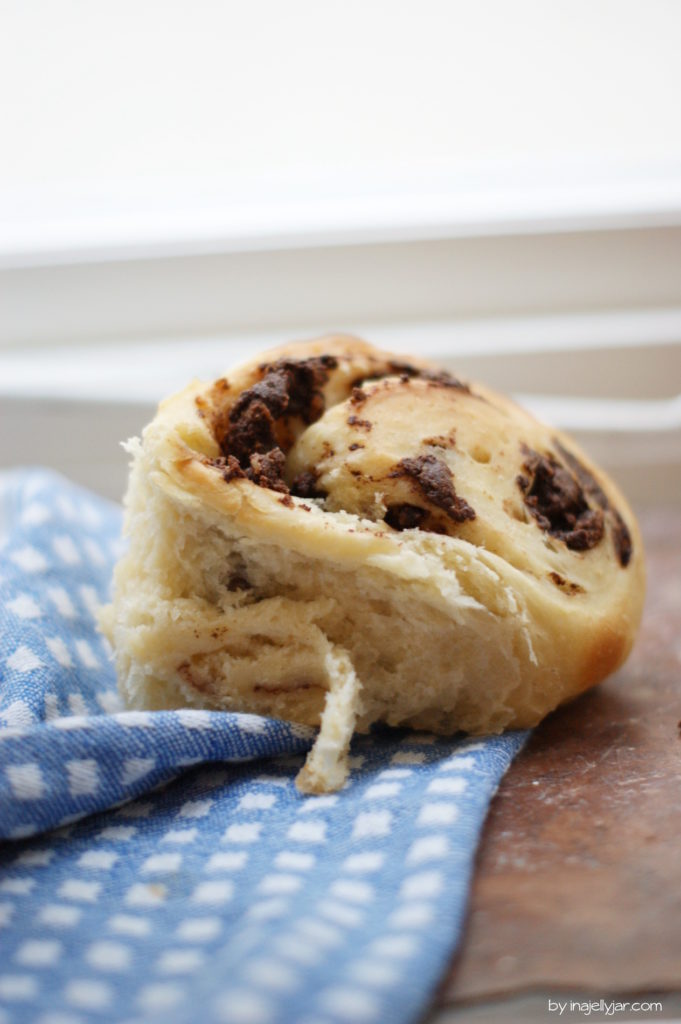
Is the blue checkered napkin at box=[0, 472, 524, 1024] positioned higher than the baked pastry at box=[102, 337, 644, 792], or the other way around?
the baked pastry at box=[102, 337, 644, 792]

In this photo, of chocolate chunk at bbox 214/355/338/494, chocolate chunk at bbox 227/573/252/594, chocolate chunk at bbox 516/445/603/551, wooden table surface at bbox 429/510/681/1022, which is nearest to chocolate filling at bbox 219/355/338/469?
chocolate chunk at bbox 214/355/338/494

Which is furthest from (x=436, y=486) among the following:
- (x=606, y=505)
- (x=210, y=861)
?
(x=210, y=861)

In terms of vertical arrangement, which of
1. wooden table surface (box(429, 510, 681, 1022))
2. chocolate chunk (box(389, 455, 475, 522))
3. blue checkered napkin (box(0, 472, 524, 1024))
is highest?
chocolate chunk (box(389, 455, 475, 522))

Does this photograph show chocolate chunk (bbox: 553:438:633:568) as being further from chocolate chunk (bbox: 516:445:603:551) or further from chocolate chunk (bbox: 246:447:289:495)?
chocolate chunk (bbox: 246:447:289:495)

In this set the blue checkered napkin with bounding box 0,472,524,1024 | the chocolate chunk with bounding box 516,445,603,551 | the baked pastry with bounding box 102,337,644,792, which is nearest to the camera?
the blue checkered napkin with bounding box 0,472,524,1024

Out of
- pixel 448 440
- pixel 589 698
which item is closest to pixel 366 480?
pixel 448 440

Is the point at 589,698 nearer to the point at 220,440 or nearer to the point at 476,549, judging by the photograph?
the point at 476,549

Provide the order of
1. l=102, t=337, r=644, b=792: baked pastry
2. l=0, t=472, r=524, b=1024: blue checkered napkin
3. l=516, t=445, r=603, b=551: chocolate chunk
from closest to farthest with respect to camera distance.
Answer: l=0, t=472, r=524, b=1024: blue checkered napkin, l=102, t=337, r=644, b=792: baked pastry, l=516, t=445, r=603, b=551: chocolate chunk
